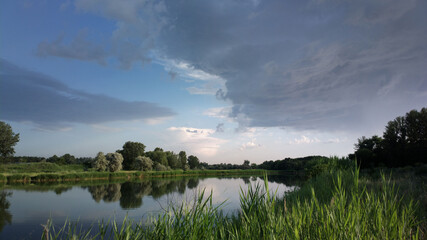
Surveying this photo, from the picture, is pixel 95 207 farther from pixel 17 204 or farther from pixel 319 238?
pixel 319 238

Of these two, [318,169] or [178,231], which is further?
[318,169]

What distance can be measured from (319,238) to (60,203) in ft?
72.7

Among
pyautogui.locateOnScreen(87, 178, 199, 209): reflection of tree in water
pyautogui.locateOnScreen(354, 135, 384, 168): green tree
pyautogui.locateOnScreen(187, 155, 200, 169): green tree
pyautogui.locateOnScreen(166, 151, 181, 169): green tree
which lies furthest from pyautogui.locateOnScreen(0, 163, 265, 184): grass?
pyautogui.locateOnScreen(354, 135, 384, 168): green tree

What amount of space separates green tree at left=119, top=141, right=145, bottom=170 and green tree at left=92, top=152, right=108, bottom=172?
56.0ft

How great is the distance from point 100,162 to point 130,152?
1779 centimetres

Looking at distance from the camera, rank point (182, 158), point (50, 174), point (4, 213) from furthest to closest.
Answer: point (182, 158) < point (50, 174) < point (4, 213)

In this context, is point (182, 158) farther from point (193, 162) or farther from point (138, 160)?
point (138, 160)

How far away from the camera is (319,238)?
11.1 feet

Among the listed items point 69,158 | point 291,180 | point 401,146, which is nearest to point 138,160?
point 291,180

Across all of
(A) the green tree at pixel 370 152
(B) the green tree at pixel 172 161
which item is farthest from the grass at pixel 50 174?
(A) the green tree at pixel 370 152

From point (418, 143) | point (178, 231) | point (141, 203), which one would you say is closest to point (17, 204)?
point (141, 203)

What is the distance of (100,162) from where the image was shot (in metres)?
53.0

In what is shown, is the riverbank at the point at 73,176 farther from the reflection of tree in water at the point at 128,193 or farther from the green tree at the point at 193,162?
the green tree at the point at 193,162

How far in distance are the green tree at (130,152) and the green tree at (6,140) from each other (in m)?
25.8
